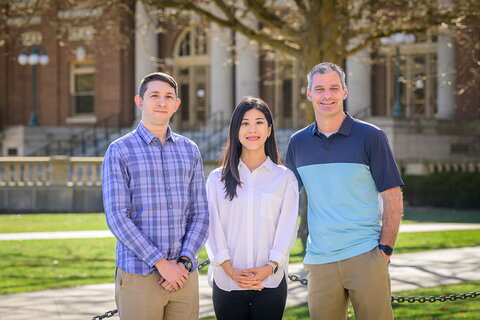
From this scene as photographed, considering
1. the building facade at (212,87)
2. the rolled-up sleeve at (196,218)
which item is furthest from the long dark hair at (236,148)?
the building facade at (212,87)

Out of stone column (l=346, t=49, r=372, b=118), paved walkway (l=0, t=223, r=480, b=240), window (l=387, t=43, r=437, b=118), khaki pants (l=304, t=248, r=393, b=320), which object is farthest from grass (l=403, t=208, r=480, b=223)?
khaki pants (l=304, t=248, r=393, b=320)

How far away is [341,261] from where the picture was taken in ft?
15.9

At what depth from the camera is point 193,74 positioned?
119ft

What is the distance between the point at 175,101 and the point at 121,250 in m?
0.97

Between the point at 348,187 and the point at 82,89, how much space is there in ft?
114

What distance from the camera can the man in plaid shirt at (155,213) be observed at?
4.61 metres

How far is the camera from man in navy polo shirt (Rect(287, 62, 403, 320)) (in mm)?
4824

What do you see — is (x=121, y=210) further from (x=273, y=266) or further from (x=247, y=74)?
(x=247, y=74)

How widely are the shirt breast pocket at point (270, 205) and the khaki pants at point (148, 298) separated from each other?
58 cm

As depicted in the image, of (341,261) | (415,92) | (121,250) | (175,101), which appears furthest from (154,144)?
(415,92)

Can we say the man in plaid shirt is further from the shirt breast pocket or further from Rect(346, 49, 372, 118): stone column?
Rect(346, 49, 372, 118): stone column

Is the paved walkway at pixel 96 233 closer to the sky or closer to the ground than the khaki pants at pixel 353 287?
closer to the ground

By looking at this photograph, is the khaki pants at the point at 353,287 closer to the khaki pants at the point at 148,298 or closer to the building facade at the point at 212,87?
the khaki pants at the point at 148,298

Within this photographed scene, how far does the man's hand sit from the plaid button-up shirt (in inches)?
1.9
